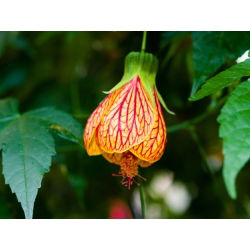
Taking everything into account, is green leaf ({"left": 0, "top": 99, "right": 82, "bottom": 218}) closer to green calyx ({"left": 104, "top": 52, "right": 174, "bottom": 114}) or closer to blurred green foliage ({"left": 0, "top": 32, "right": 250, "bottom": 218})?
green calyx ({"left": 104, "top": 52, "right": 174, "bottom": 114})

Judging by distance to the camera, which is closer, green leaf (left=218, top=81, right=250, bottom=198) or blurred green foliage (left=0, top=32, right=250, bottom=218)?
green leaf (left=218, top=81, right=250, bottom=198)

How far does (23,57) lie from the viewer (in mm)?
1290

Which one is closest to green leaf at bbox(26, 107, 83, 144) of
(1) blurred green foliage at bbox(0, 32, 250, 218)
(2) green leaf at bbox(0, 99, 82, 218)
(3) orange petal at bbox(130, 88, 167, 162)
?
(2) green leaf at bbox(0, 99, 82, 218)

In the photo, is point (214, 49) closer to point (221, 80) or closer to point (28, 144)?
point (221, 80)

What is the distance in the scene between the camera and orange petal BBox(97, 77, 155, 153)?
0.58m

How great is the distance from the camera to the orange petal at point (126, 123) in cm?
58

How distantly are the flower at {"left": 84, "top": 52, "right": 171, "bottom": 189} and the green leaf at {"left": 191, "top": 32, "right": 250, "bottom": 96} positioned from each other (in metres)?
0.07

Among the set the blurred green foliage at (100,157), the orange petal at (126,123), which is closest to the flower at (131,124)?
the orange petal at (126,123)

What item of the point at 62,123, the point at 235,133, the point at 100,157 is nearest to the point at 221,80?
the point at 235,133

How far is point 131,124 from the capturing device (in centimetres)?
59

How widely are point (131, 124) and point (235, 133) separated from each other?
0.17 meters

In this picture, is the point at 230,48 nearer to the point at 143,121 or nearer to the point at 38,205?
the point at 143,121

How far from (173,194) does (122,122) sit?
80 cm
